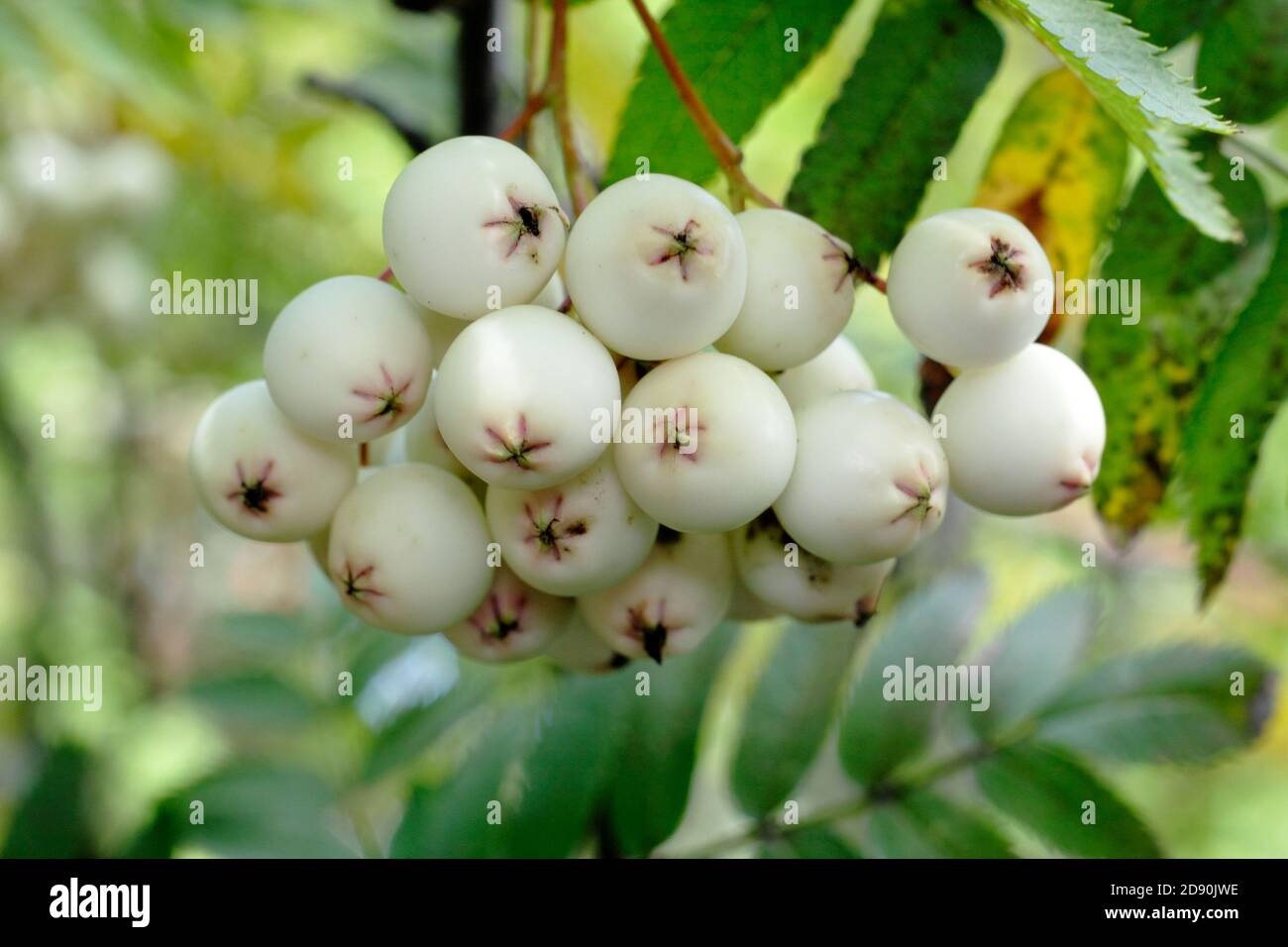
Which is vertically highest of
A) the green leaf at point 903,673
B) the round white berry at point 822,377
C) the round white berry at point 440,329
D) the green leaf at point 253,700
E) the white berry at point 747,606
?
the round white berry at point 440,329

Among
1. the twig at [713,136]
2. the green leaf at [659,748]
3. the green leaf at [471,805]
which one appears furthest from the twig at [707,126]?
the green leaf at [471,805]

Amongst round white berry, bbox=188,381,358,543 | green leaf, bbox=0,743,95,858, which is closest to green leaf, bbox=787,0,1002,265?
round white berry, bbox=188,381,358,543

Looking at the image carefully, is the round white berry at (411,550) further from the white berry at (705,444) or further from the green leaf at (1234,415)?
the green leaf at (1234,415)

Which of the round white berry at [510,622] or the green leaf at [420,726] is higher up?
the round white berry at [510,622]

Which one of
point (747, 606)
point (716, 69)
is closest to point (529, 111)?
point (716, 69)

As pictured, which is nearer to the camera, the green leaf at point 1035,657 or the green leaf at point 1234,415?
the green leaf at point 1234,415

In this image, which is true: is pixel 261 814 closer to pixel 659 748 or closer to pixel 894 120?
pixel 659 748
